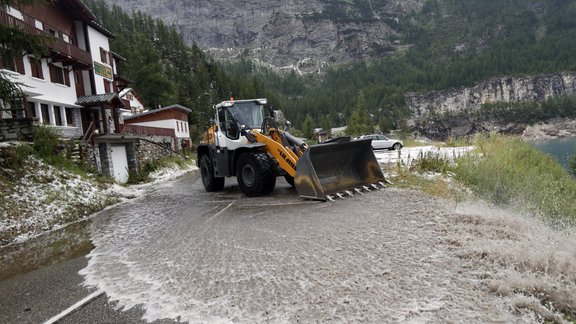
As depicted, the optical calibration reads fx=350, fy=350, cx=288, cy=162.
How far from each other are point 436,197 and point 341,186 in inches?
83.8

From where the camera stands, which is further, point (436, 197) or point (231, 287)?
point (436, 197)

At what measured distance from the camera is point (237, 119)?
1008 centimetres

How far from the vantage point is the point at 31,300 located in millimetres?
4043

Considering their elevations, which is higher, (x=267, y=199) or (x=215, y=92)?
(x=215, y=92)

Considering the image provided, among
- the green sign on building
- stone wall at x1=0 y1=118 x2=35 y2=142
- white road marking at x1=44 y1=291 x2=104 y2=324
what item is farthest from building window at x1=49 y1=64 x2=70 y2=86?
white road marking at x1=44 y1=291 x2=104 y2=324

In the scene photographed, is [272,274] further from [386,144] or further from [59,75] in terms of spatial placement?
[386,144]

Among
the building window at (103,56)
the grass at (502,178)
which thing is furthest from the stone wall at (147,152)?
the grass at (502,178)

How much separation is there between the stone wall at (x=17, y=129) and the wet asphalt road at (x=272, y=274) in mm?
6193

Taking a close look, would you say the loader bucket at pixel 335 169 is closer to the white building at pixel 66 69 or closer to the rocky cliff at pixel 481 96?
the white building at pixel 66 69

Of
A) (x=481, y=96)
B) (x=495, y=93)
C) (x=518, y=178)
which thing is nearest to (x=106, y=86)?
(x=518, y=178)

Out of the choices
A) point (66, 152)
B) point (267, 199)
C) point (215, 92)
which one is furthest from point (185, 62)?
point (267, 199)

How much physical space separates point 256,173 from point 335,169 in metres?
2.01

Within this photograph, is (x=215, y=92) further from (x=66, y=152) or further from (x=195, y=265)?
(x=195, y=265)

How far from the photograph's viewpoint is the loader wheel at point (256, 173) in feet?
29.0
